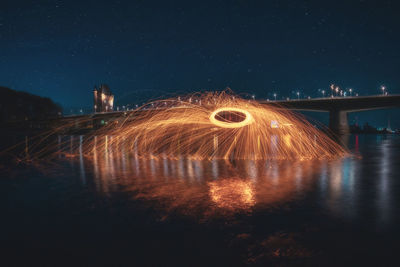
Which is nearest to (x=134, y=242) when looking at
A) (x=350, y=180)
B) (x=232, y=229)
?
(x=232, y=229)

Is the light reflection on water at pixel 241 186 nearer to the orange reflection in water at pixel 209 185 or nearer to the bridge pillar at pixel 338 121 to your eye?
the orange reflection in water at pixel 209 185

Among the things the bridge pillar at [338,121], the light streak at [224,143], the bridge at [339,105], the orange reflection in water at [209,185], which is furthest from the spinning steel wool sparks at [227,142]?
the bridge pillar at [338,121]

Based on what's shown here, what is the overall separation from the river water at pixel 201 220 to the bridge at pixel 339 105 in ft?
220

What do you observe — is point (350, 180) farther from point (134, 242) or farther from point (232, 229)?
point (134, 242)

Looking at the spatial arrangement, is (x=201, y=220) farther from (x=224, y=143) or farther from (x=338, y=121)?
(x=338, y=121)

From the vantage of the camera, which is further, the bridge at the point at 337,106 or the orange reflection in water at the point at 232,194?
the bridge at the point at 337,106

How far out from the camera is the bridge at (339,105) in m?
71.4

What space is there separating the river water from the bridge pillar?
74.2 metres

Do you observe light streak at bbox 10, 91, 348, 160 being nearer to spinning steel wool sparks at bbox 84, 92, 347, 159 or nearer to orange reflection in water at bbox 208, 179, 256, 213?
spinning steel wool sparks at bbox 84, 92, 347, 159

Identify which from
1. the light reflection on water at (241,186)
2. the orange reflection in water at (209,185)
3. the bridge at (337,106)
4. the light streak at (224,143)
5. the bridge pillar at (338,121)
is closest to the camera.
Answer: the light reflection on water at (241,186)

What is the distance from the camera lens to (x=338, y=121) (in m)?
81.6

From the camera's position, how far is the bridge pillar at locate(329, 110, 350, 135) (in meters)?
80.4

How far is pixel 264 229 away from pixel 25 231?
5.45m

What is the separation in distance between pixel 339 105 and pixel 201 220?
82.2 meters
